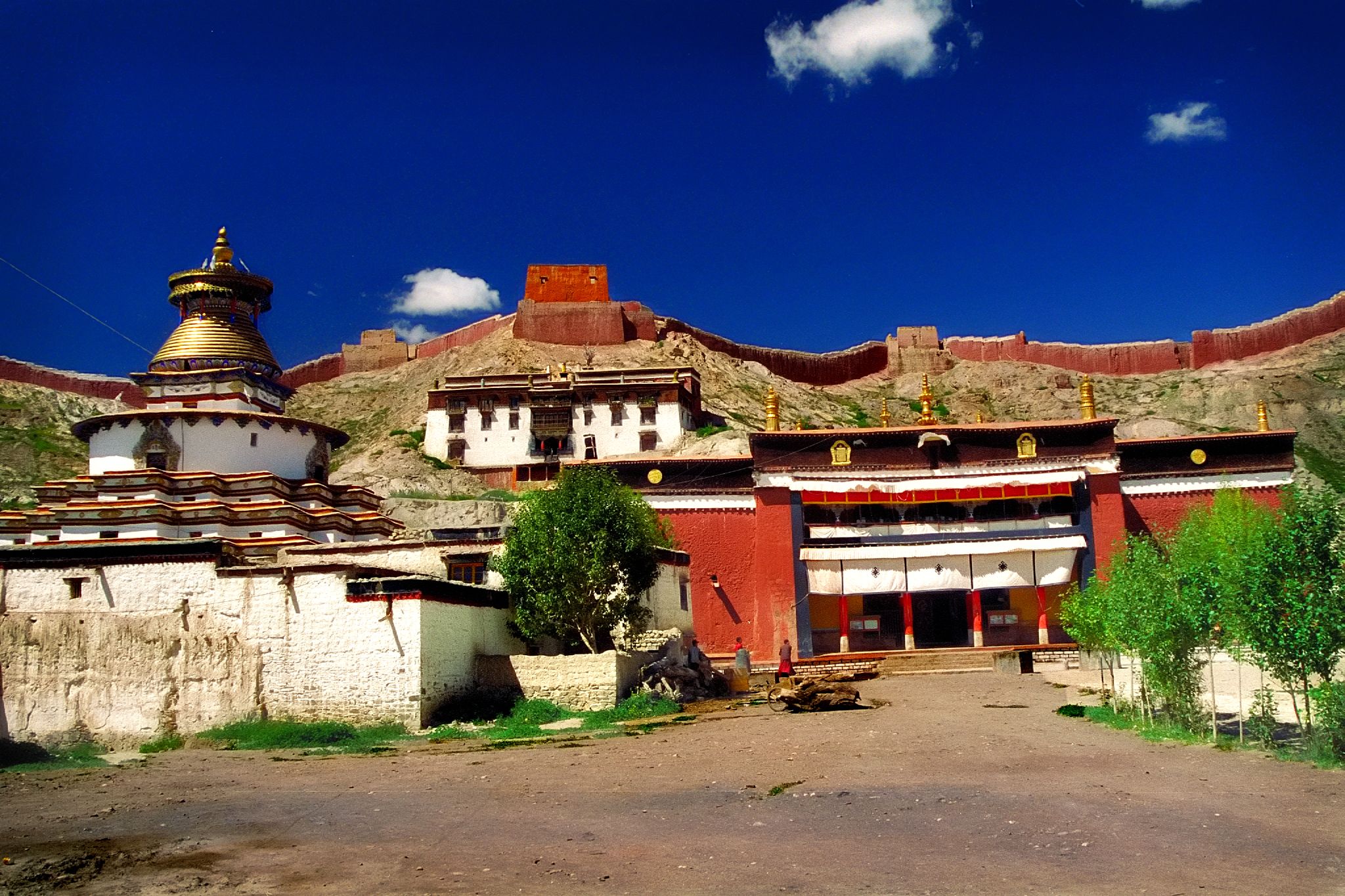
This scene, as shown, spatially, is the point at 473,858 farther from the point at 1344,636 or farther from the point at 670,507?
the point at 670,507

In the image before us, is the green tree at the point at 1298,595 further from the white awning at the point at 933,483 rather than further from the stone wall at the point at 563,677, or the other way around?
the white awning at the point at 933,483

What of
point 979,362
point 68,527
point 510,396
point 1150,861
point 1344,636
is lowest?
point 1150,861

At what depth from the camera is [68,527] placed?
25516mm

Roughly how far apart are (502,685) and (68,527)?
11635 millimetres

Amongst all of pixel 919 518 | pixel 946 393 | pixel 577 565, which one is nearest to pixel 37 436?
pixel 919 518

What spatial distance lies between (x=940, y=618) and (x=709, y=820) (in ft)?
82.1

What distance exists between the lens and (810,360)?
77562mm

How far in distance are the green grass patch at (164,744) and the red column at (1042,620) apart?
23.2 meters

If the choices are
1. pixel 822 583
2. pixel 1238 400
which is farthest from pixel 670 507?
pixel 1238 400

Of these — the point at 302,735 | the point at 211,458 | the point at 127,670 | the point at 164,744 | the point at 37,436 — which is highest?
the point at 37,436

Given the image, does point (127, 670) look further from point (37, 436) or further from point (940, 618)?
point (37, 436)

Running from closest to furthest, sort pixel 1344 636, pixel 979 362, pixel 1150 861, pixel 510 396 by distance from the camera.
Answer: pixel 1150 861, pixel 1344 636, pixel 510 396, pixel 979 362

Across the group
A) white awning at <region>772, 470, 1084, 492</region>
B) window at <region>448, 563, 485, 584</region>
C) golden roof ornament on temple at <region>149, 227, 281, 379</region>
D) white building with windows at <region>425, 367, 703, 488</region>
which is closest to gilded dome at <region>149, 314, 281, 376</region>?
golden roof ornament on temple at <region>149, 227, 281, 379</region>

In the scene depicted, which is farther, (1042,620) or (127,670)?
(1042,620)
